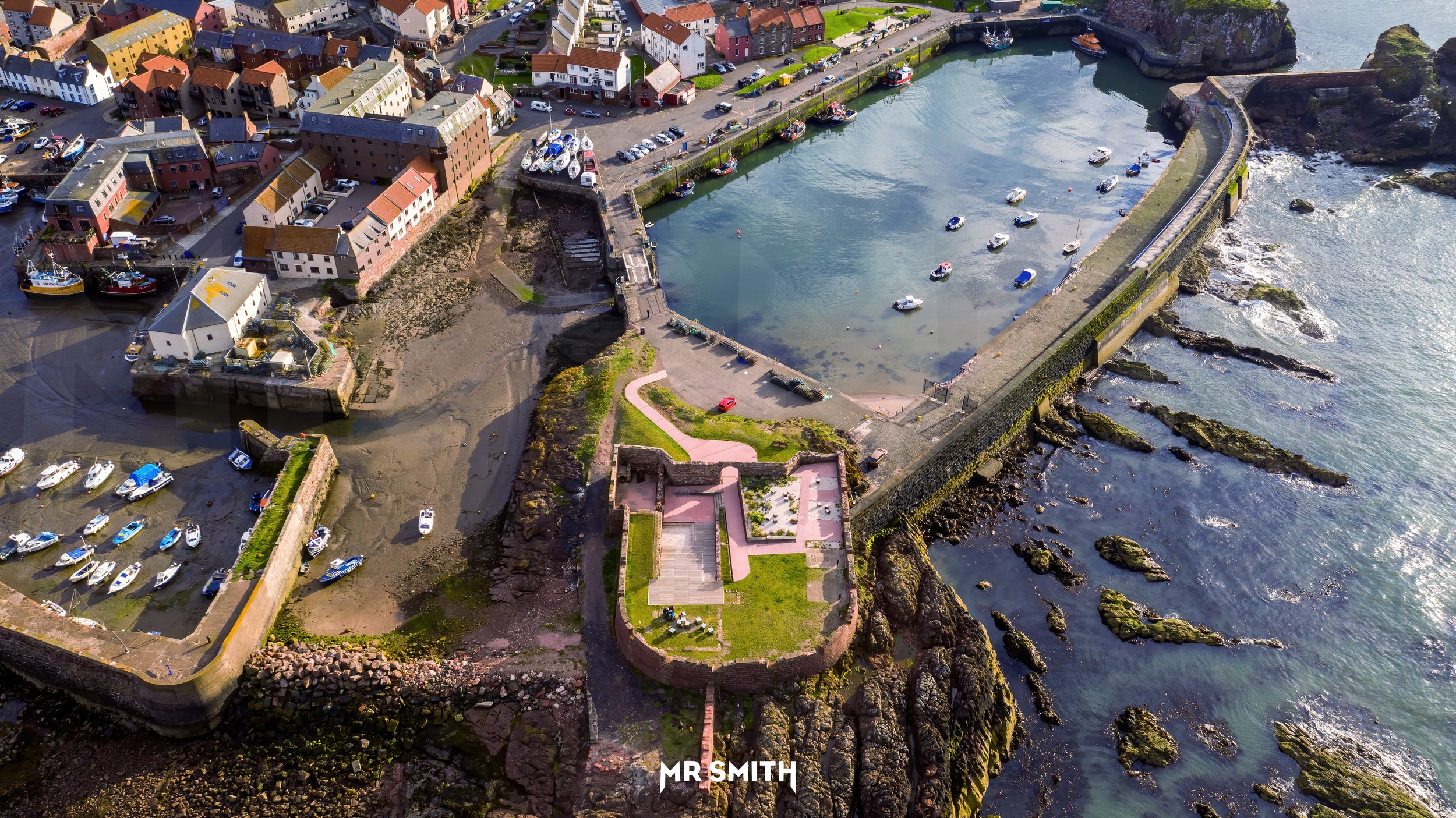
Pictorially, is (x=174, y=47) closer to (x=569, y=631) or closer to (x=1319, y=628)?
(x=569, y=631)

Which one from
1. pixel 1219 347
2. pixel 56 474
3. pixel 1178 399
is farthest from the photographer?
pixel 1219 347

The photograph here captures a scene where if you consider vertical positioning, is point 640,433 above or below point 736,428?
below

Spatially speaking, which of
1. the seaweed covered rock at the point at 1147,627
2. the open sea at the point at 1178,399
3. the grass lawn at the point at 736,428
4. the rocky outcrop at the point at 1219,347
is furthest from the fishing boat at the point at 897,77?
the seaweed covered rock at the point at 1147,627

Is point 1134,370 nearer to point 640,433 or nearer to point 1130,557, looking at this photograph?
point 1130,557

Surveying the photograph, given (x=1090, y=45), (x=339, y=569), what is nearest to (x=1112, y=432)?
(x=339, y=569)

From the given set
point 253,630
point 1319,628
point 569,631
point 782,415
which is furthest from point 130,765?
point 1319,628

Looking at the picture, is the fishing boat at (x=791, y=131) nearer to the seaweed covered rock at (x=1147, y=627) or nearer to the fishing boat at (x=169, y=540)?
the seaweed covered rock at (x=1147, y=627)
